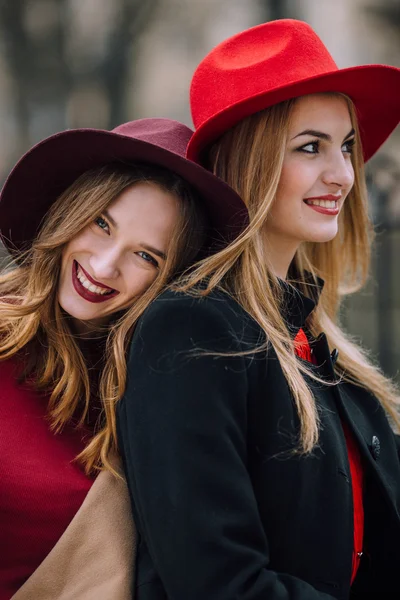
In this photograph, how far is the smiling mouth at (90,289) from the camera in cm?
223

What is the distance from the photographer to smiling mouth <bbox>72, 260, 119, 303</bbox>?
2.23 m

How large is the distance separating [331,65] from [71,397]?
3.88 ft

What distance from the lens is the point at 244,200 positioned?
7.36 feet

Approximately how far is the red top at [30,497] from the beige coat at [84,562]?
0.03 m

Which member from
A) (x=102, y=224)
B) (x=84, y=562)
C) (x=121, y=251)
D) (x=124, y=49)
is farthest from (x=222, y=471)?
(x=124, y=49)

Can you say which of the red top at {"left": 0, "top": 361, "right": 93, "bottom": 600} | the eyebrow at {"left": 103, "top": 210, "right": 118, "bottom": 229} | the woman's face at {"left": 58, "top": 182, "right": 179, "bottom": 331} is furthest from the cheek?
the red top at {"left": 0, "top": 361, "right": 93, "bottom": 600}

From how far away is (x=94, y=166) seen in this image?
2297mm

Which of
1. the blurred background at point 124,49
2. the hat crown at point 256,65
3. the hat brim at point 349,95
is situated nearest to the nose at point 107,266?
the hat brim at point 349,95

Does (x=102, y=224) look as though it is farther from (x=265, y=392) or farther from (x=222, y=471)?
(x=222, y=471)

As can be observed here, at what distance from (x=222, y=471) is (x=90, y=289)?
27.4 inches

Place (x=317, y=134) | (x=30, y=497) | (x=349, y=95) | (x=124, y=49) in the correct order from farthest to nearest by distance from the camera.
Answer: (x=124, y=49) → (x=349, y=95) → (x=317, y=134) → (x=30, y=497)

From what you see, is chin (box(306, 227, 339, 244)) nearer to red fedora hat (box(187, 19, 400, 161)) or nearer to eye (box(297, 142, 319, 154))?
eye (box(297, 142, 319, 154))

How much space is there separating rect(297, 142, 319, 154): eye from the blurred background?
12.4ft

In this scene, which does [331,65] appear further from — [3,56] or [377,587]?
[3,56]
